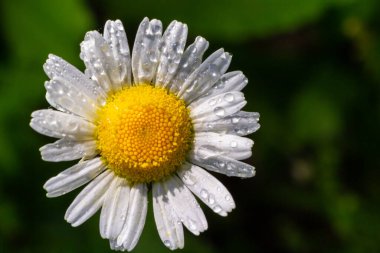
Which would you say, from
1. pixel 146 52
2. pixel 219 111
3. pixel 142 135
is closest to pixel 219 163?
pixel 219 111

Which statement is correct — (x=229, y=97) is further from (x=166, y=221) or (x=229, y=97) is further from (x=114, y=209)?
(x=114, y=209)

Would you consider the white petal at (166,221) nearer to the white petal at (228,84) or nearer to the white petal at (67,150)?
the white petal at (67,150)

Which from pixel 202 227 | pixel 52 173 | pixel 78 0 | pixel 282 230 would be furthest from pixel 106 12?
pixel 202 227

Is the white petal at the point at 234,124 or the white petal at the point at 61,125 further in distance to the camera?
the white petal at the point at 234,124

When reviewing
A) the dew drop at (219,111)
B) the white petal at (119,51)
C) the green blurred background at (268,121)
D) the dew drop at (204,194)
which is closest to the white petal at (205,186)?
the dew drop at (204,194)

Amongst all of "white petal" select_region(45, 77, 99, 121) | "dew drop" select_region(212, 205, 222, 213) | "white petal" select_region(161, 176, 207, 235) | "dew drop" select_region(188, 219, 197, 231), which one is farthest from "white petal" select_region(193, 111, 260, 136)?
"white petal" select_region(45, 77, 99, 121)

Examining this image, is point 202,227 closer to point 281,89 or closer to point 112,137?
point 112,137

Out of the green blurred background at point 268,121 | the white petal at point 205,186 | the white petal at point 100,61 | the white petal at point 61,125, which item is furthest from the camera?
the green blurred background at point 268,121
